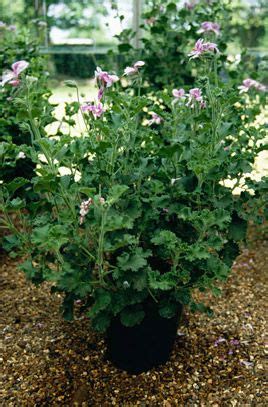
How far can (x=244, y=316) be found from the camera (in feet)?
8.15

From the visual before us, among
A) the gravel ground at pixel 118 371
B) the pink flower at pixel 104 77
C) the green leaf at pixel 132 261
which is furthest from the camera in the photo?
the gravel ground at pixel 118 371

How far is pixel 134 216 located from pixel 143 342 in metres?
0.59

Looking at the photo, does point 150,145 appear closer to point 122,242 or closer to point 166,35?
point 122,242

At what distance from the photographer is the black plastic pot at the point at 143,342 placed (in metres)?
1.98

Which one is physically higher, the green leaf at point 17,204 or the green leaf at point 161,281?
the green leaf at point 17,204

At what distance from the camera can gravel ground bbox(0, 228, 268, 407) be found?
6.37ft

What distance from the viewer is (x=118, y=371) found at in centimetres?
206

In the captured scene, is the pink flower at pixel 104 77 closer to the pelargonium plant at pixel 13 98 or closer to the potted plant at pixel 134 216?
the potted plant at pixel 134 216

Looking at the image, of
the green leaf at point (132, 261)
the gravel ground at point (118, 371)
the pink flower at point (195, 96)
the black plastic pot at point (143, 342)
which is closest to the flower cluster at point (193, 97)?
the pink flower at point (195, 96)

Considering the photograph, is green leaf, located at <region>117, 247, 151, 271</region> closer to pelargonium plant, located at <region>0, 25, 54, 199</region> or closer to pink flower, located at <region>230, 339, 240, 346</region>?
pink flower, located at <region>230, 339, 240, 346</region>

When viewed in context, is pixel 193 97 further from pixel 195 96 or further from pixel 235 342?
pixel 235 342

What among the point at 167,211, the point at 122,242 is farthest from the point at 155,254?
the point at 122,242

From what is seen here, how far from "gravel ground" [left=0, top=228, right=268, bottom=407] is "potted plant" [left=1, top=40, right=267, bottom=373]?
0.33 ft

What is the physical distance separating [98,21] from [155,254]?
379cm
